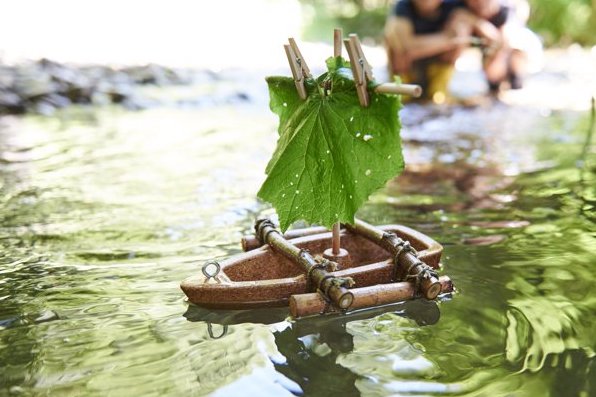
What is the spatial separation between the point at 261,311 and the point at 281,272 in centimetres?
27

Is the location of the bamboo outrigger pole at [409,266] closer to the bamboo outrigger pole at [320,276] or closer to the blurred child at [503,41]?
the bamboo outrigger pole at [320,276]

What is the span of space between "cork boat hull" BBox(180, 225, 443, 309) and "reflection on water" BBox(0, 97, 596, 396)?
8 cm

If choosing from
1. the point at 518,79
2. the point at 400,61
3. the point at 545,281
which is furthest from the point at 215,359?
the point at 518,79

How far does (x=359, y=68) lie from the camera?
96.8 inches

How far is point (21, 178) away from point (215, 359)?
143 inches

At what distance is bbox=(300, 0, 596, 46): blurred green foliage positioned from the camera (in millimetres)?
16422

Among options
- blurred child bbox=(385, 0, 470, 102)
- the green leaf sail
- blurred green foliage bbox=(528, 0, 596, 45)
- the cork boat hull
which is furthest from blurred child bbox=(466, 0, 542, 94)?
the green leaf sail

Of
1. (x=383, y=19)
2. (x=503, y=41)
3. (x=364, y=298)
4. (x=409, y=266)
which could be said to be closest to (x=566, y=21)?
(x=383, y=19)

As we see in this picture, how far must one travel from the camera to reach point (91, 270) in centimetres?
326

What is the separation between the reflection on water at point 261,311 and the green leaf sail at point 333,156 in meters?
0.45

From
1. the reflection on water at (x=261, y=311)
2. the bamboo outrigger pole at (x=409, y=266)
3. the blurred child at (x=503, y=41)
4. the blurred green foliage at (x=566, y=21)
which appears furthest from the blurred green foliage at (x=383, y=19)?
the bamboo outrigger pole at (x=409, y=266)

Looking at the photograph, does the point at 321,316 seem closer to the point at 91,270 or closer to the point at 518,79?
the point at 91,270

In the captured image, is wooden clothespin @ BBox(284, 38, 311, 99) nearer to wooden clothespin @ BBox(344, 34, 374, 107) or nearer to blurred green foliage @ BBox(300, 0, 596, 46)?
wooden clothespin @ BBox(344, 34, 374, 107)

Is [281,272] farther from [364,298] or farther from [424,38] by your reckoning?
[424,38]
